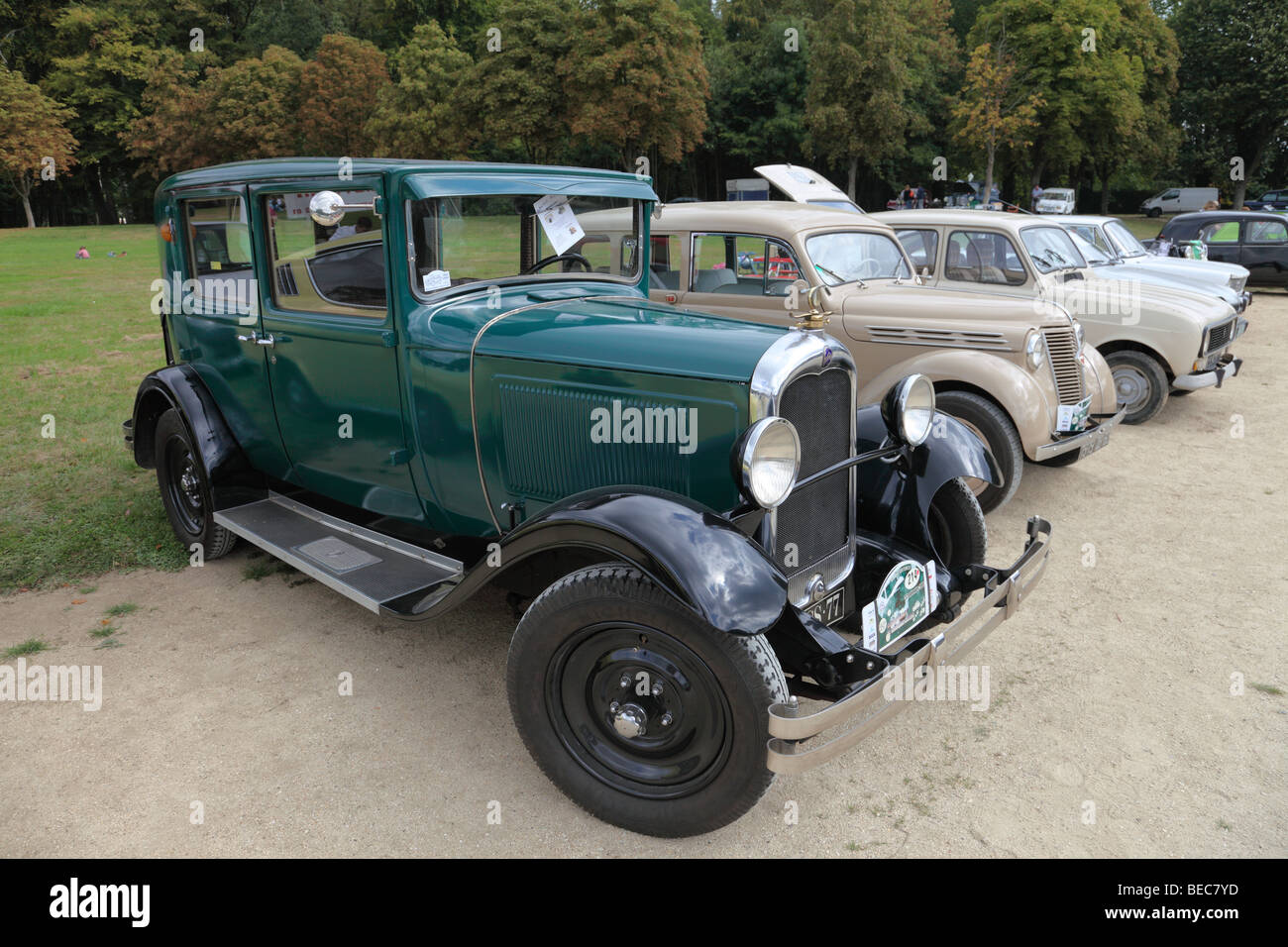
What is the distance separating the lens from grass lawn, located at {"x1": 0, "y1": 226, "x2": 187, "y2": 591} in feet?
16.4

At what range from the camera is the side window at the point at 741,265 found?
6.20 m

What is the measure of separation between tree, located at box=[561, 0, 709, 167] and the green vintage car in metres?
21.0

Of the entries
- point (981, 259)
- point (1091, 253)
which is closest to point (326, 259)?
point (981, 259)

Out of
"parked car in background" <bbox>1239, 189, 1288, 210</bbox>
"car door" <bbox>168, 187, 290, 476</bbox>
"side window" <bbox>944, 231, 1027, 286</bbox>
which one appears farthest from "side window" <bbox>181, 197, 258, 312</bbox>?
"parked car in background" <bbox>1239, 189, 1288, 210</bbox>

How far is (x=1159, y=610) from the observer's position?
4.32 m

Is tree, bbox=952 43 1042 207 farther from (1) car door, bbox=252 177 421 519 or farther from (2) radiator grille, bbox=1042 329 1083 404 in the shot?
(1) car door, bbox=252 177 421 519

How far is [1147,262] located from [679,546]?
1080 cm

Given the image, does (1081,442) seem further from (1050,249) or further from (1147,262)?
(1147,262)

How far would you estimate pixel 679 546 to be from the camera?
2.54 metres

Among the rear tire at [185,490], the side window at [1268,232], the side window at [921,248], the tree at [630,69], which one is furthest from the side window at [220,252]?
the tree at [630,69]

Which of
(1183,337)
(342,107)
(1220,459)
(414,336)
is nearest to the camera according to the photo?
(414,336)
